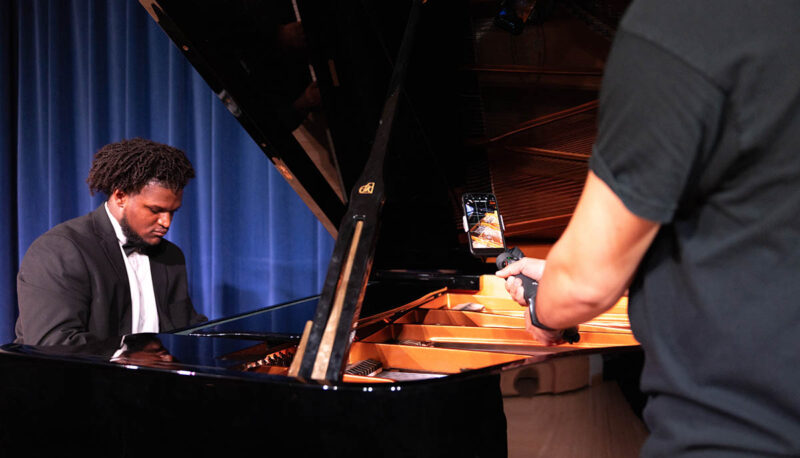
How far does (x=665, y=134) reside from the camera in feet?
1.64

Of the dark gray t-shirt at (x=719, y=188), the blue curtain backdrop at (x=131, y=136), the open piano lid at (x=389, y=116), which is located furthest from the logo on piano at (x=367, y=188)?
the blue curtain backdrop at (x=131, y=136)

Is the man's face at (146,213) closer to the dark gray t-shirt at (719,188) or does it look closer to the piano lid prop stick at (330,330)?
the piano lid prop stick at (330,330)

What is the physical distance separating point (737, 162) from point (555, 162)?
1.80 m

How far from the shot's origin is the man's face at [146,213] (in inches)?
81.3

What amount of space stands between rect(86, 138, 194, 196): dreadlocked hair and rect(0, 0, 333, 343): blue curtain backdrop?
879 mm

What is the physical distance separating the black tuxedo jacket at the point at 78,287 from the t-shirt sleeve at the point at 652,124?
1727 mm

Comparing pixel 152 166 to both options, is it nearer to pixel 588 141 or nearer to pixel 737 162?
pixel 588 141

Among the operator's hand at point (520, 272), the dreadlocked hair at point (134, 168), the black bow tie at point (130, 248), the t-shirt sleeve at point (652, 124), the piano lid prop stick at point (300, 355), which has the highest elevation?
the dreadlocked hair at point (134, 168)

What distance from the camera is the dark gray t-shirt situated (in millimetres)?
482

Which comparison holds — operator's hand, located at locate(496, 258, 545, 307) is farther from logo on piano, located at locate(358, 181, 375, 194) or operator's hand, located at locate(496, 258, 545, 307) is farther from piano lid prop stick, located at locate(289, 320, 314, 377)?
piano lid prop stick, located at locate(289, 320, 314, 377)

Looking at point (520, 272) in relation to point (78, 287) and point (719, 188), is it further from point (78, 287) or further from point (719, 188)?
point (78, 287)

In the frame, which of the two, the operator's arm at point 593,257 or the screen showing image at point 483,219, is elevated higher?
the screen showing image at point 483,219

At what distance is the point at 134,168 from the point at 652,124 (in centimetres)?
201

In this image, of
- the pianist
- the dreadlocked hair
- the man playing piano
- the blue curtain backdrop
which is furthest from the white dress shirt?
the man playing piano
